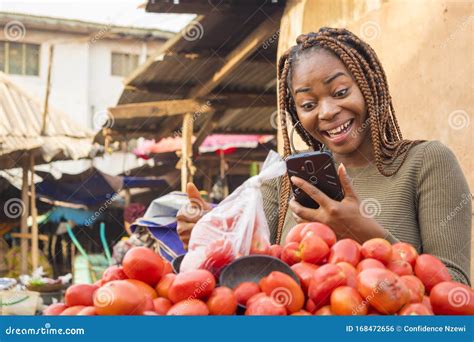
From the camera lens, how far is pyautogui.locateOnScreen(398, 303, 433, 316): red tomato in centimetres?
139

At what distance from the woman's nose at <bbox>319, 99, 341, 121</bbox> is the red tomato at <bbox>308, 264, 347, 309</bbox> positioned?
2.25ft

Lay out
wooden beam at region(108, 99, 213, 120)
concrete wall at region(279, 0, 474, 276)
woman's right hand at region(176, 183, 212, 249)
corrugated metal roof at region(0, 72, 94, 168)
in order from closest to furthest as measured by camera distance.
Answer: woman's right hand at region(176, 183, 212, 249) < concrete wall at region(279, 0, 474, 276) < wooden beam at region(108, 99, 213, 120) < corrugated metal roof at region(0, 72, 94, 168)

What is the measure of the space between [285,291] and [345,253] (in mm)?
219

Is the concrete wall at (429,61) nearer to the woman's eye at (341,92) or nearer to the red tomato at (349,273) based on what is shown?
the woman's eye at (341,92)

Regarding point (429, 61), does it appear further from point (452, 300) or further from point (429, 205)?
point (452, 300)

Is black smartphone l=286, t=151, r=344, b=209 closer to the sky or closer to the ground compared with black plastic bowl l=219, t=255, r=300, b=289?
closer to the sky

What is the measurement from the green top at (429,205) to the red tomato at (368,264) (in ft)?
1.00

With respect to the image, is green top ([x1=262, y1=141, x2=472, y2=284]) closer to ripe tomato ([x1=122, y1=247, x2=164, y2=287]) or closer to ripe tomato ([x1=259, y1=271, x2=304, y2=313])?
ripe tomato ([x1=259, y1=271, x2=304, y2=313])

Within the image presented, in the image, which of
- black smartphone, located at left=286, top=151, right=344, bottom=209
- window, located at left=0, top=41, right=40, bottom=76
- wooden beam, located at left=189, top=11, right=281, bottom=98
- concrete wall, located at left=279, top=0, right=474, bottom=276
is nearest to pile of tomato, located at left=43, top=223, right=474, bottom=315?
black smartphone, located at left=286, top=151, right=344, bottom=209

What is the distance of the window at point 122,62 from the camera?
19.5 m

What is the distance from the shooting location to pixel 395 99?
379cm

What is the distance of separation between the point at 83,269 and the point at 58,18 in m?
9.70

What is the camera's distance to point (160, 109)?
8289 millimetres

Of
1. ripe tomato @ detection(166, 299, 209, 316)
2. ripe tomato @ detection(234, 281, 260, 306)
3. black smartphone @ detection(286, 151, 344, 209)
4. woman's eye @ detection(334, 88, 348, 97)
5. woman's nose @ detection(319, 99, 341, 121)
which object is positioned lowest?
ripe tomato @ detection(166, 299, 209, 316)
